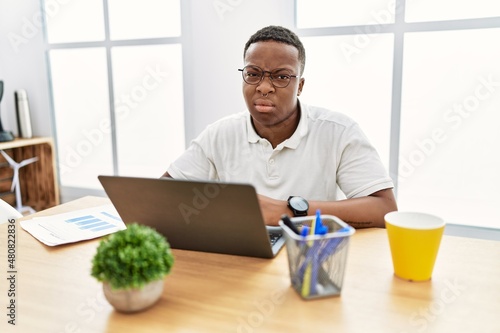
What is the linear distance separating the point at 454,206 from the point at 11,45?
3.47m

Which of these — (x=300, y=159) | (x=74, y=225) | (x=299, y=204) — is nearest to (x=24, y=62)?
(x=74, y=225)

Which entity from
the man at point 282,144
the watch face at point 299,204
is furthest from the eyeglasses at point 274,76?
the watch face at point 299,204

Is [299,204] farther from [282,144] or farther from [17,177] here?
[17,177]

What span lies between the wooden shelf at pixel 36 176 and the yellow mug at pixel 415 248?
3.24 metres

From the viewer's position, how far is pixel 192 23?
2965 millimetres

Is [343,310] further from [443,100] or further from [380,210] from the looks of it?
[443,100]

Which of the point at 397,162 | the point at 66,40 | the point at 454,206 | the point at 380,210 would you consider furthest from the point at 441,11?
the point at 66,40

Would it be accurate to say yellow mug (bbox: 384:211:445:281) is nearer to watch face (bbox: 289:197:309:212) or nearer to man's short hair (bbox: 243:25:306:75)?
watch face (bbox: 289:197:309:212)

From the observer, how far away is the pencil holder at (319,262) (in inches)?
33.0

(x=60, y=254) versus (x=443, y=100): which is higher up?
(x=443, y=100)

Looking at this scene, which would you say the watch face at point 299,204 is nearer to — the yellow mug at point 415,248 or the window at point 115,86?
the yellow mug at point 415,248

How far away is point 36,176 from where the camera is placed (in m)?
3.71

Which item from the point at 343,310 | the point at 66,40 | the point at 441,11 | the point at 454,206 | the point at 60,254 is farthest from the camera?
the point at 66,40

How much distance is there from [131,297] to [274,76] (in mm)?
966
